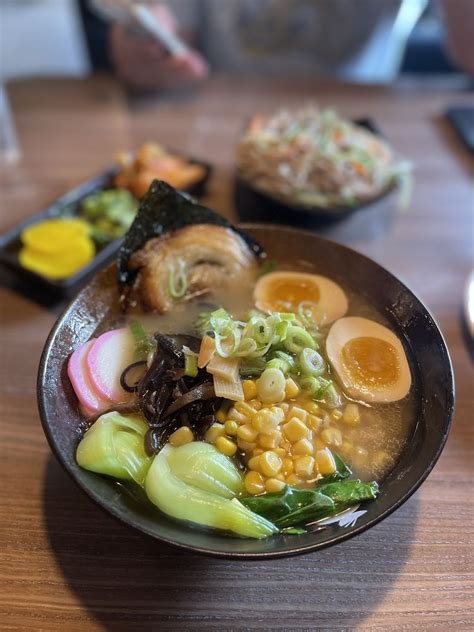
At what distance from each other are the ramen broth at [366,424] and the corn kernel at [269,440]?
18cm

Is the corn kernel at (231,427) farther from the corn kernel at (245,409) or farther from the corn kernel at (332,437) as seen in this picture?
the corn kernel at (332,437)

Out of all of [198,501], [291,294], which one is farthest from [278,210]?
[198,501]

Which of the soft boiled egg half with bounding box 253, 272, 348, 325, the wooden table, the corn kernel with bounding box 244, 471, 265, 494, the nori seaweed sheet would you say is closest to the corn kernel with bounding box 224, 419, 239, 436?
the corn kernel with bounding box 244, 471, 265, 494

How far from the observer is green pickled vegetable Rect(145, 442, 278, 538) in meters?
1.16

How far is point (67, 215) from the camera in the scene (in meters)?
2.45

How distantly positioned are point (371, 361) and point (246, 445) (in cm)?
50

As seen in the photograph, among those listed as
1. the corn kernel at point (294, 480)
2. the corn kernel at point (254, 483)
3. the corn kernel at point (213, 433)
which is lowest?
the corn kernel at point (294, 480)

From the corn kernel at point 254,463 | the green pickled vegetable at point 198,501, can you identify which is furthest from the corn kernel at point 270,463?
the green pickled vegetable at point 198,501

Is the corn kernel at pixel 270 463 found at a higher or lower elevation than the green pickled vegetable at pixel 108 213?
lower

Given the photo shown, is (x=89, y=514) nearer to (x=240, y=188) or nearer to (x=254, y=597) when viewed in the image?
(x=254, y=597)

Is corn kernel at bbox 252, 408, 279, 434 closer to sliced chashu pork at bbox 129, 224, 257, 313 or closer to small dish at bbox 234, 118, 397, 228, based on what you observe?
sliced chashu pork at bbox 129, 224, 257, 313

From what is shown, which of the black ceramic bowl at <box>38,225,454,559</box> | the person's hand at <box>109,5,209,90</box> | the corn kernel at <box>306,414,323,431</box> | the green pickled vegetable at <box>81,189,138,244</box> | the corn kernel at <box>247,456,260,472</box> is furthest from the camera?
the person's hand at <box>109,5,209,90</box>

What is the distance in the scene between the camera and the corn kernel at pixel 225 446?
1.34 metres

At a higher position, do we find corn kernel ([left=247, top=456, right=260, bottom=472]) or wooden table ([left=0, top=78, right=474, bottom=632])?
corn kernel ([left=247, top=456, right=260, bottom=472])
